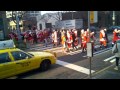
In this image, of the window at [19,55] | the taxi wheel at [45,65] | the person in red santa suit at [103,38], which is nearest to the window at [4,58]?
the window at [19,55]

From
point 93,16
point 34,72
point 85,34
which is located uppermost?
point 93,16

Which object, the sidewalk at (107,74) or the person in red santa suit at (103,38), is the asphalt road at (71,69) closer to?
the sidewalk at (107,74)

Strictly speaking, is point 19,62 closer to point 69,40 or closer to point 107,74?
point 107,74

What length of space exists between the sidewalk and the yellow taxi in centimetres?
272

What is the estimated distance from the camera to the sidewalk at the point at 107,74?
9.31 meters

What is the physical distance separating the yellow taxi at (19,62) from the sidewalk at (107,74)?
2.72 m

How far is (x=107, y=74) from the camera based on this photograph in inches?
384

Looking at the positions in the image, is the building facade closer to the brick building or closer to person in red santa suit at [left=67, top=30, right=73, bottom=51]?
the brick building

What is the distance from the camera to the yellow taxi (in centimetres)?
927

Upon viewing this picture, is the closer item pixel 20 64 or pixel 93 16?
pixel 93 16
